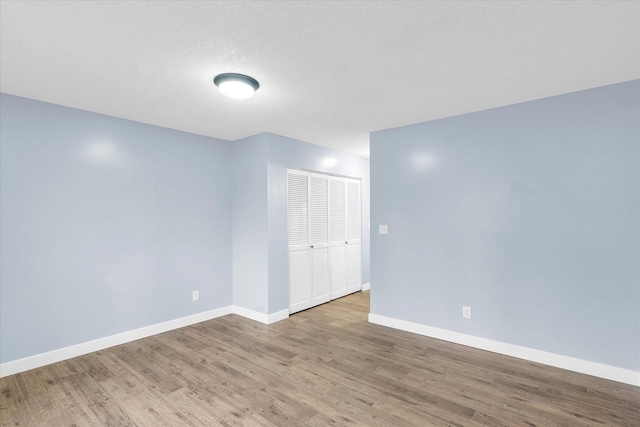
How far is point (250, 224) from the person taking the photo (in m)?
4.21

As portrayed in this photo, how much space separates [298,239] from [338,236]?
928 mm

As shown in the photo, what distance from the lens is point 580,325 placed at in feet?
8.76

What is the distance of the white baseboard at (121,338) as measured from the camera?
8.95 ft

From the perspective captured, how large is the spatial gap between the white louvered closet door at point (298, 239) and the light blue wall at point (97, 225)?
1.01m

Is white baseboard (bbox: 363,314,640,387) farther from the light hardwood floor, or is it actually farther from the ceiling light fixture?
the ceiling light fixture

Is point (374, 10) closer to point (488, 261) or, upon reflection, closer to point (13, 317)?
point (488, 261)

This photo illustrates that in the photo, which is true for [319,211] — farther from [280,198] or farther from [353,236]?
[353,236]

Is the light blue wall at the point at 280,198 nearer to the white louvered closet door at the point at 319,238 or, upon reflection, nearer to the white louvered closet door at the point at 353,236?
the white louvered closet door at the point at 319,238

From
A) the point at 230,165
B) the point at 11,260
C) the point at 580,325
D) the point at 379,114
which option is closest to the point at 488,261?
the point at 580,325

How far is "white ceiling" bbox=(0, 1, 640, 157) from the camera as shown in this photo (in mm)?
1649

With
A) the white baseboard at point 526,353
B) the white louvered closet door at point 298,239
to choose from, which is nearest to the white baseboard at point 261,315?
the white louvered closet door at point 298,239

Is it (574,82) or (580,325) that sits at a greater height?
(574,82)

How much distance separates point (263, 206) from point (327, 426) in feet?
8.70

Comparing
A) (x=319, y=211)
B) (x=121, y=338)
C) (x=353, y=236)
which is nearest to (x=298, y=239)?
(x=319, y=211)
